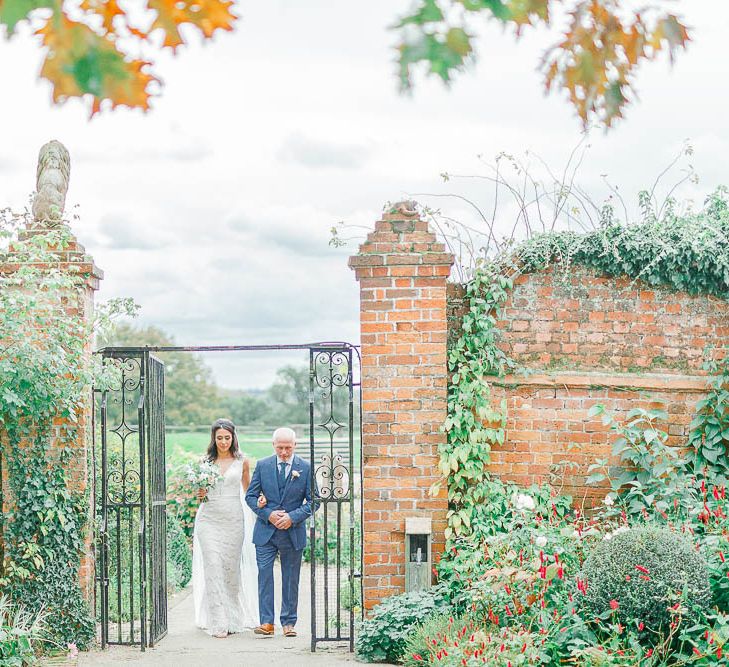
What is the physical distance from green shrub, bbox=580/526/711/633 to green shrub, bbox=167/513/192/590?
7.43m

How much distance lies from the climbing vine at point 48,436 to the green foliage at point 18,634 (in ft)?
0.35

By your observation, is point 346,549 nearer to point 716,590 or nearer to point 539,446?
point 539,446

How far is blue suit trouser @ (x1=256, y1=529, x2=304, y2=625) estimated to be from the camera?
27.4ft

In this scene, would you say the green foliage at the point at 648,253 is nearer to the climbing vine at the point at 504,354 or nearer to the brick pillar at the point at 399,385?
the climbing vine at the point at 504,354

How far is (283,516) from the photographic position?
834 cm

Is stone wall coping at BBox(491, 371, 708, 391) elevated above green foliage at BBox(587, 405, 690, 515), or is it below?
above

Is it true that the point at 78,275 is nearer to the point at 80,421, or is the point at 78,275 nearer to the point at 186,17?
the point at 80,421

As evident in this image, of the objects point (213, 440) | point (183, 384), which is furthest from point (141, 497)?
point (183, 384)

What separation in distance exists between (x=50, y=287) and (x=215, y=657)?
10.4 feet

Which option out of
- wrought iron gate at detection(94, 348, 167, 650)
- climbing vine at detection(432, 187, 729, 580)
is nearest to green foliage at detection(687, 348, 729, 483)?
climbing vine at detection(432, 187, 729, 580)

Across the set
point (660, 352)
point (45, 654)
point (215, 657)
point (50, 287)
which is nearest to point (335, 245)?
point (50, 287)

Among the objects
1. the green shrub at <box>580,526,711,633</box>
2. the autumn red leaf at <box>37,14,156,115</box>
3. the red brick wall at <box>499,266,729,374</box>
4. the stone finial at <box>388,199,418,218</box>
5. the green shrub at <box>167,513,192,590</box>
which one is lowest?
the green shrub at <box>167,513,192,590</box>

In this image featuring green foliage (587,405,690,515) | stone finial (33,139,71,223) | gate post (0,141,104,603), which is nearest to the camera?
green foliage (587,405,690,515)

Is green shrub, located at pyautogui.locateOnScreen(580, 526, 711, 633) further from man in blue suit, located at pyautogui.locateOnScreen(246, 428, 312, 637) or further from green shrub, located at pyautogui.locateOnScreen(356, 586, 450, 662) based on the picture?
man in blue suit, located at pyautogui.locateOnScreen(246, 428, 312, 637)
